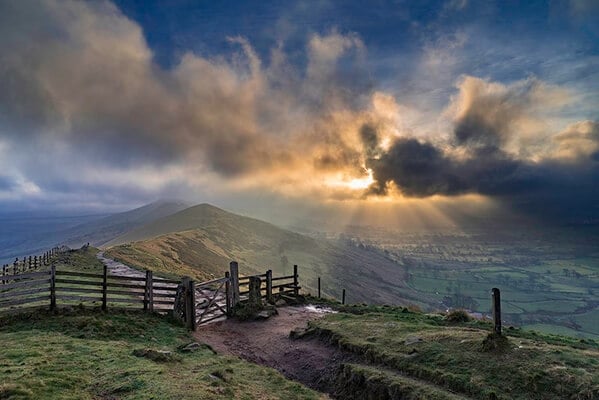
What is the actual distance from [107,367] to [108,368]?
146 mm

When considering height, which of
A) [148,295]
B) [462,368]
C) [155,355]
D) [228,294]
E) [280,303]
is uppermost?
[148,295]

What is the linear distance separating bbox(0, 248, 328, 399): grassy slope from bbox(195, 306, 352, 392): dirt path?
2.23m

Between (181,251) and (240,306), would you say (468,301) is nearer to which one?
(181,251)

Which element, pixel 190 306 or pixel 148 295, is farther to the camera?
pixel 190 306

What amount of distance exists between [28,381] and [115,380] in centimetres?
219

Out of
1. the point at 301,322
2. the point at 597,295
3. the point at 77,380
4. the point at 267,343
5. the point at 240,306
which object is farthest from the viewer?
the point at 597,295

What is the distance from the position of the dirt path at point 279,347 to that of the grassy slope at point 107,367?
223 centimetres

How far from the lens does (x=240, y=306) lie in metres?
24.7

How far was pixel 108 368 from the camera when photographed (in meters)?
11.5

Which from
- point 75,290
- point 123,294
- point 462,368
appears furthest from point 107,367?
point 462,368

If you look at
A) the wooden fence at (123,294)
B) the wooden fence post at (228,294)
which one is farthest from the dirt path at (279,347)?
the wooden fence at (123,294)

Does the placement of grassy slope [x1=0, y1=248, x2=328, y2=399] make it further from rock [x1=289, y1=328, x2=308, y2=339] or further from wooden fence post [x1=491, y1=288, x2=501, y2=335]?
wooden fence post [x1=491, y1=288, x2=501, y2=335]

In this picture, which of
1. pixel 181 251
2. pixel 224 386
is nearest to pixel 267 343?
pixel 224 386

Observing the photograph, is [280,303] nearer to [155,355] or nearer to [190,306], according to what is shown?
[190,306]
